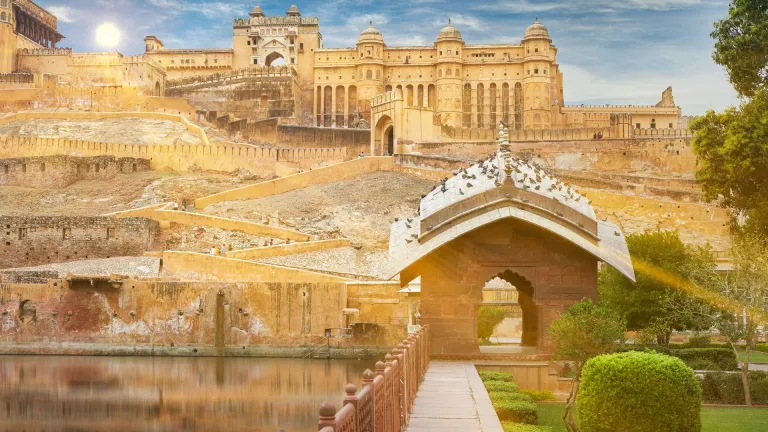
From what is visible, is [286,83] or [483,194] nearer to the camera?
[483,194]

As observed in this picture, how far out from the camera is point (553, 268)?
16125 mm

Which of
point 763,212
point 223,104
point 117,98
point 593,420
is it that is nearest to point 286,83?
point 223,104

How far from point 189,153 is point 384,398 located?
46.8 m

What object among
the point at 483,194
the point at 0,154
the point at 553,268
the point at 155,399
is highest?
the point at 0,154

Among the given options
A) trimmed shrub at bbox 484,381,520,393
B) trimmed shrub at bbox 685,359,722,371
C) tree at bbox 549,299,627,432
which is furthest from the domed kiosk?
trimmed shrub at bbox 685,359,722,371

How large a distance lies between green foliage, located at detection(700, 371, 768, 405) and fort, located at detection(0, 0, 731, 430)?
221cm

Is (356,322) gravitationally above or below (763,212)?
below

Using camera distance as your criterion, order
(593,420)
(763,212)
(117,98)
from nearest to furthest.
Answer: (593,420), (763,212), (117,98)

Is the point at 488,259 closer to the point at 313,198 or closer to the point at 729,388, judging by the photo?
the point at 729,388

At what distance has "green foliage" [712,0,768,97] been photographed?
78.2 ft

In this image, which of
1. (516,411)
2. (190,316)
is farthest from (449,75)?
(516,411)

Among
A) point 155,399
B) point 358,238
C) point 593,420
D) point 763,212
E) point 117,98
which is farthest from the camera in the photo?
point 117,98

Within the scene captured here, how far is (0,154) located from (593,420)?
4960 centimetres

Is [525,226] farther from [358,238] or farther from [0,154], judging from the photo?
[0,154]
